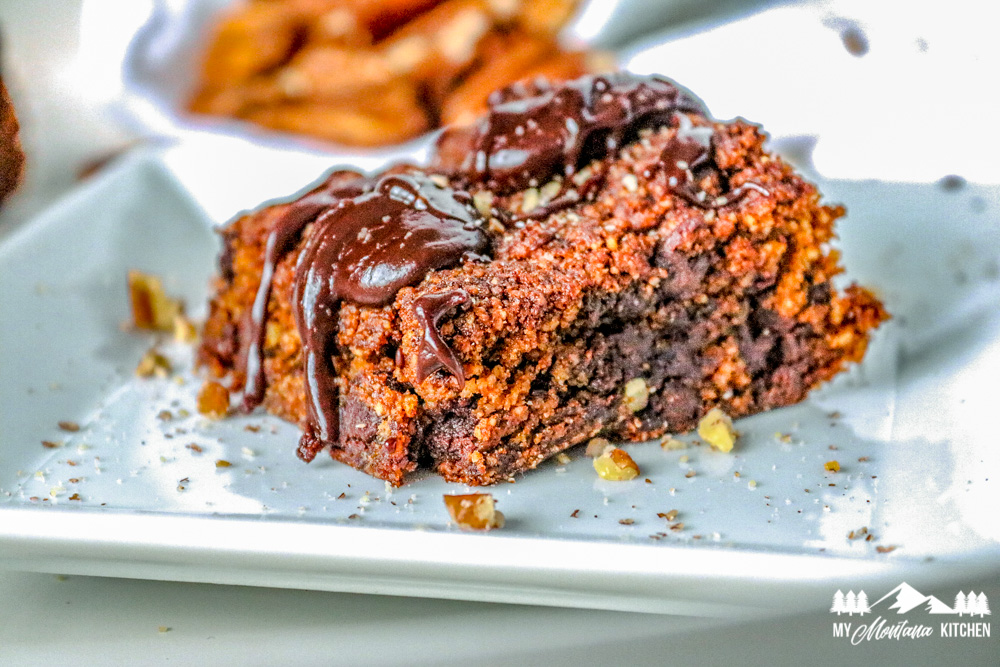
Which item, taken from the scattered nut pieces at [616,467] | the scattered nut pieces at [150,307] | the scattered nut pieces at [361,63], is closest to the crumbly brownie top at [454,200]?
the scattered nut pieces at [616,467]

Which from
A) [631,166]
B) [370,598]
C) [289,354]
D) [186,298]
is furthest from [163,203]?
[370,598]

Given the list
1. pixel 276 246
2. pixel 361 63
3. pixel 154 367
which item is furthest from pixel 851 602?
pixel 361 63

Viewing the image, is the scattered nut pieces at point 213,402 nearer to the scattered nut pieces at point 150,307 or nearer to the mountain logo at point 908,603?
the scattered nut pieces at point 150,307

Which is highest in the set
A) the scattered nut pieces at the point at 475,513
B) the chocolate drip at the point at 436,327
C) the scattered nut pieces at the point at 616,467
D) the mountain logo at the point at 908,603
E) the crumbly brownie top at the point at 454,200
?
the crumbly brownie top at the point at 454,200

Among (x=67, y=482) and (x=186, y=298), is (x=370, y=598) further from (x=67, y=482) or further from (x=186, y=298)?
(x=186, y=298)

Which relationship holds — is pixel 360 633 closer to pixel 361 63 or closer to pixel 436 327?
pixel 436 327

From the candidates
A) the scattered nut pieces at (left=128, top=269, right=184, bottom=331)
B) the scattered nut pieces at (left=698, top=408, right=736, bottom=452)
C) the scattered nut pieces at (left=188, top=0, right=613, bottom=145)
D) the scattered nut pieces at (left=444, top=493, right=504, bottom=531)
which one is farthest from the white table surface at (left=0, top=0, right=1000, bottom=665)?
the scattered nut pieces at (left=188, top=0, right=613, bottom=145)
